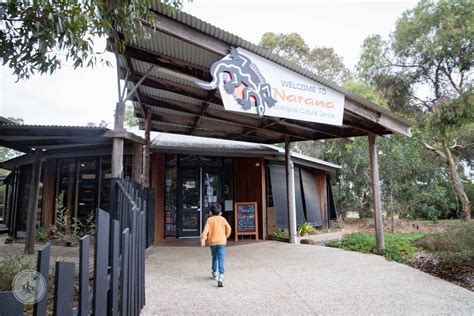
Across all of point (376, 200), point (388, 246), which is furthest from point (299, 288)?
point (376, 200)

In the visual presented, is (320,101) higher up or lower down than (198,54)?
lower down

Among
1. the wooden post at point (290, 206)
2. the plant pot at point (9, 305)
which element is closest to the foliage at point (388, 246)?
the wooden post at point (290, 206)

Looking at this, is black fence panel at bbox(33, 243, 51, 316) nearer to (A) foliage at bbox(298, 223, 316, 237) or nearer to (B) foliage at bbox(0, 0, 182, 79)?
(B) foliage at bbox(0, 0, 182, 79)

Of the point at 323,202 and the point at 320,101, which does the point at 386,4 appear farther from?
the point at 320,101

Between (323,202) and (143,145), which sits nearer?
(143,145)

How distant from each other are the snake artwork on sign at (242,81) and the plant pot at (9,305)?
3.65 metres

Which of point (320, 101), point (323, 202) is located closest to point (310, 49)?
point (323, 202)

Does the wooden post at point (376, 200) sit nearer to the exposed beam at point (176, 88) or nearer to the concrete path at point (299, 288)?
the concrete path at point (299, 288)

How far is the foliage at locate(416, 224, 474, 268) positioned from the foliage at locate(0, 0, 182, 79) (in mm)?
5683

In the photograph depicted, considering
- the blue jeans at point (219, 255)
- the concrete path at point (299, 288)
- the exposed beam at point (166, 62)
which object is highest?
the exposed beam at point (166, 62)

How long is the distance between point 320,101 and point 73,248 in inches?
252

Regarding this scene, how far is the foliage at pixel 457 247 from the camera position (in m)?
5.16

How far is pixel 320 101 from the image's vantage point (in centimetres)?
592

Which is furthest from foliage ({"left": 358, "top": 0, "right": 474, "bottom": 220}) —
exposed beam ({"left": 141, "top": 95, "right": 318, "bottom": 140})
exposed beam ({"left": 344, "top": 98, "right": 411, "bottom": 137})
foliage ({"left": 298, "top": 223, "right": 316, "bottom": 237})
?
exposed beam ({"left": 141, "top": 95, "right": 318, "bottom": 140})
